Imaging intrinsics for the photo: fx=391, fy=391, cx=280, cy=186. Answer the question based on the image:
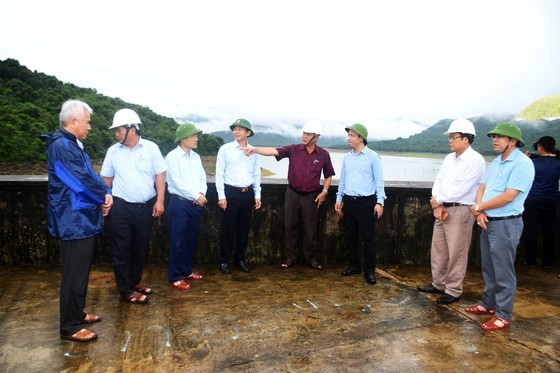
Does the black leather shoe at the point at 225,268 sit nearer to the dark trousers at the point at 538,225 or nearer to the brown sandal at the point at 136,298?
the brown sandal at the point at 136,298

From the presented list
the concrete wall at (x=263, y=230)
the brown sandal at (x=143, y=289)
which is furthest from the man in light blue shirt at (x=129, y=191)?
the concrete wall at (x=263, y=230)

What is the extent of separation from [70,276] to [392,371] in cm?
225

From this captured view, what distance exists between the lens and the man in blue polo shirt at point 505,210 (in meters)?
3.03

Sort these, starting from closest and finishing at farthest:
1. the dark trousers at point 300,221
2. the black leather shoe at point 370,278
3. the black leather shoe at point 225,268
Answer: the black leather shoe at point 370,278 < the black leather shoe at point 225,268 < the dark trousers at point 300,221

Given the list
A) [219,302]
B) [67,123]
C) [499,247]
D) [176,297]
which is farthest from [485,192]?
[67,123]

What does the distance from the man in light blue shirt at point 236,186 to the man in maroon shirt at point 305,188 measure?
26cm

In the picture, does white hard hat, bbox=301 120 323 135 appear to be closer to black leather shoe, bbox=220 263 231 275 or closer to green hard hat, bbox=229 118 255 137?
green hard hat, bbox=229 118 255 137

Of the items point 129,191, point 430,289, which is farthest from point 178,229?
point 430,289

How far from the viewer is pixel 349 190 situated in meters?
4.37

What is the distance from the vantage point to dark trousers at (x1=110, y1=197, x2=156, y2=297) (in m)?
3.37

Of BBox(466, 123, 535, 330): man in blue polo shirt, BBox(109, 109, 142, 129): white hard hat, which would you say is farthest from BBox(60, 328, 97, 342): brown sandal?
BBox(466, 123, 535, 330): man in blue polo shirt

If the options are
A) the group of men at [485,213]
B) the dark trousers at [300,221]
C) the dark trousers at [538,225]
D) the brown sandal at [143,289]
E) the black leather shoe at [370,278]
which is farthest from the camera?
the dark trousers at [538,225]

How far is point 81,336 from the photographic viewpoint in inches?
106

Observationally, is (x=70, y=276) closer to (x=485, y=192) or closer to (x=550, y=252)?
(x=485, y=192)
